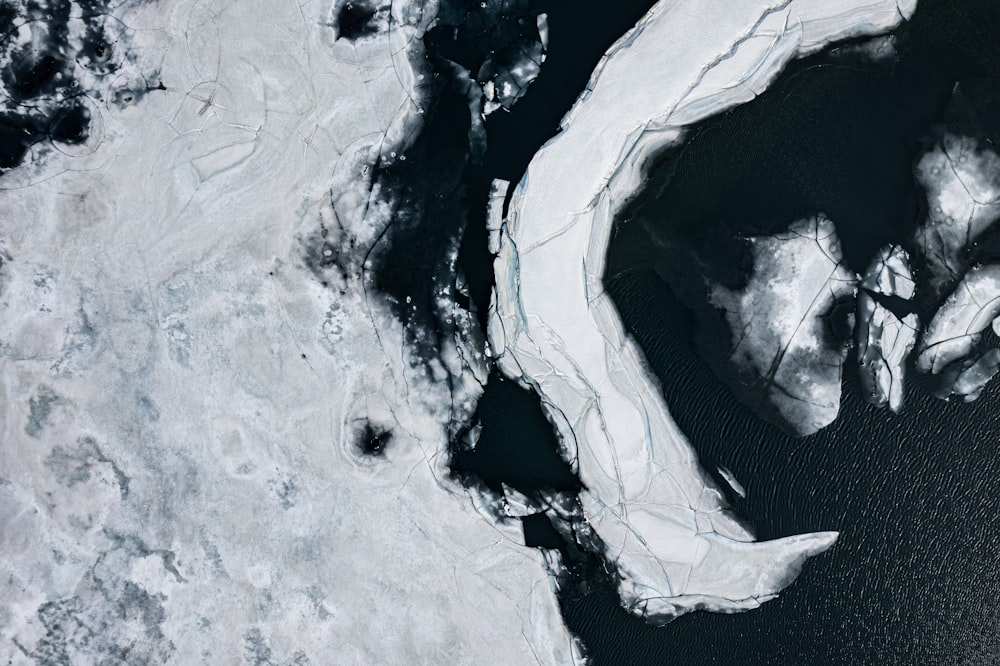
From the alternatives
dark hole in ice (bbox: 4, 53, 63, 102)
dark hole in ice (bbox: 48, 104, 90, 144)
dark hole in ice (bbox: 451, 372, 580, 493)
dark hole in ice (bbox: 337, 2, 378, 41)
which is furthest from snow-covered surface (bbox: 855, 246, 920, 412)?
dark hole in ice (bbox: 4, 53, 63, 102)

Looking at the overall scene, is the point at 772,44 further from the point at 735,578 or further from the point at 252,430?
the point at 252,430

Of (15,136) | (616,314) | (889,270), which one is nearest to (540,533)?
(616,314)

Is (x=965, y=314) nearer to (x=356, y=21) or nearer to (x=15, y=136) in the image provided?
(x=356, y=21)

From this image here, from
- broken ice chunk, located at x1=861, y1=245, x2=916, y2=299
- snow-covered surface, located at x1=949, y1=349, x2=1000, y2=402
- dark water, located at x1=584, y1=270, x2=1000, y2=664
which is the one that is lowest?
dark water, located at x1=584, y1=270, x2=1000, y2=664

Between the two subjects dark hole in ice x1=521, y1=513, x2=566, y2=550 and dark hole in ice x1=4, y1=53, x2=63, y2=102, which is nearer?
dark hole in ice x1=4, y1=53, x2=63, y2=102

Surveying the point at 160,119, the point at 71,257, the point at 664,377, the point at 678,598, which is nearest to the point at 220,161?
the point at 160,119

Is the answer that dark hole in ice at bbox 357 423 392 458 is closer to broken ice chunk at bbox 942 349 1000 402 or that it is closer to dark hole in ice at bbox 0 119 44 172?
dark hole in ice at bbox 0 119 44 172

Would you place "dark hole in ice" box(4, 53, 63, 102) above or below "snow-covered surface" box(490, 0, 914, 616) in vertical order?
above
